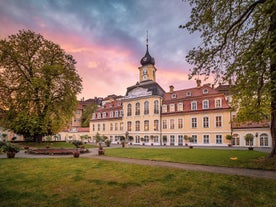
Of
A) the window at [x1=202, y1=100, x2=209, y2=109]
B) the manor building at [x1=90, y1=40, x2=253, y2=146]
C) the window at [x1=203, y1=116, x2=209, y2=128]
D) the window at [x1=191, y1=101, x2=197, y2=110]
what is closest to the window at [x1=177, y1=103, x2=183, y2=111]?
the manor building at [x1=90, y1=40, x2=253, y2=146]

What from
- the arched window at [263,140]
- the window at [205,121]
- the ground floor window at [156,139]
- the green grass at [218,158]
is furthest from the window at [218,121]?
the green grass at [218,158]

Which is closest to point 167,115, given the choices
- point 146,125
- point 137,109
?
point 146,125

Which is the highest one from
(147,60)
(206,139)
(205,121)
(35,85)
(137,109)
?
(147,60)

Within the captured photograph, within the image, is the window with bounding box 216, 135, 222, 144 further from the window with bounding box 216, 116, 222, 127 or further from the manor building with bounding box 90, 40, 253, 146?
the window with bounding box 216, 116, 222, 127

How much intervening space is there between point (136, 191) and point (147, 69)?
40558 millimetres

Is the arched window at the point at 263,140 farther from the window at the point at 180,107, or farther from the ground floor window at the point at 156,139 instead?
the ground floor window at the point at 156,139

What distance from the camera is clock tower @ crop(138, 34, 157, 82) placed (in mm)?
44188

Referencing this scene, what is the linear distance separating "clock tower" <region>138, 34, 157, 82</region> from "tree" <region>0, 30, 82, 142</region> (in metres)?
20.2

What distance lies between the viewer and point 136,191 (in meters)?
5.93

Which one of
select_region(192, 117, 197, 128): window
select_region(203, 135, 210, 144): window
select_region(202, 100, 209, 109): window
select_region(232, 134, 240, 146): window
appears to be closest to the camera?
select_region(232, 134, 240, 146): window

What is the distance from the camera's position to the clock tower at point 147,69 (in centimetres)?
4419

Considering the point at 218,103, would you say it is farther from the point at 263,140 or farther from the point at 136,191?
the point at 136,191

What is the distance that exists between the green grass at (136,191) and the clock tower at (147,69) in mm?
37861

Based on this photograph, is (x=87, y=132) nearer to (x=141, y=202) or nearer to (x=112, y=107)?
(x=112, y=107)
